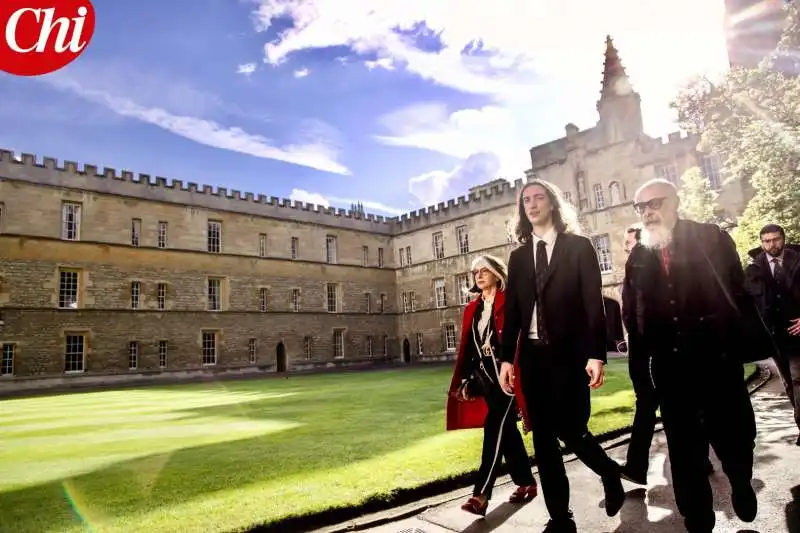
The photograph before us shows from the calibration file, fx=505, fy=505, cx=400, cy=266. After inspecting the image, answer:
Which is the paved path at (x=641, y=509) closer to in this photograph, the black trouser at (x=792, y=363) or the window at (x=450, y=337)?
the black trouser at (x=792, y=363)

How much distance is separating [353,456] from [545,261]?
10.6ft

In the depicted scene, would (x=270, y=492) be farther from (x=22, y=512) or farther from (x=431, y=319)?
(x=431, y=319)

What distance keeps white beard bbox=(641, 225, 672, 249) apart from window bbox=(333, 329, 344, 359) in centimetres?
3132

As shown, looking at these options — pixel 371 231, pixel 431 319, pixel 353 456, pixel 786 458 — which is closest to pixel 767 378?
pixel 786 458

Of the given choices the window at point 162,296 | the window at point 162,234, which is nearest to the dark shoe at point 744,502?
the window at point 162,296

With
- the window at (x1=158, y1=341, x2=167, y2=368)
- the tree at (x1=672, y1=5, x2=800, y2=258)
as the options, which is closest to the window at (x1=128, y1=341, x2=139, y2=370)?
the window at (x1=158, y1=341, x2=167, y2=368)

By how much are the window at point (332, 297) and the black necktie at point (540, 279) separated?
3112 cm

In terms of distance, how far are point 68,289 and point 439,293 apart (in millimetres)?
21941

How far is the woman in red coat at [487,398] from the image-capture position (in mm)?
3688

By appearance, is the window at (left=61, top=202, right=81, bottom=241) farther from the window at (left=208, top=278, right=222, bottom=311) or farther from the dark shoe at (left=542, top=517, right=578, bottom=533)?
the dark shoe at (left=542, top=517, right=578, bottom=533)

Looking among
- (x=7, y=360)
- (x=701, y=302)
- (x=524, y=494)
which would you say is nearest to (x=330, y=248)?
(x=7, y=360)

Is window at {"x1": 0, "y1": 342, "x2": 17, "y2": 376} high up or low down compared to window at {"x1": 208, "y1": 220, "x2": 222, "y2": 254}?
down

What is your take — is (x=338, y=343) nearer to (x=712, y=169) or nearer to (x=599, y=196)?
(x=599, y=196)

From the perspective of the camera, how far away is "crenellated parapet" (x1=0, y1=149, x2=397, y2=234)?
940 inches
